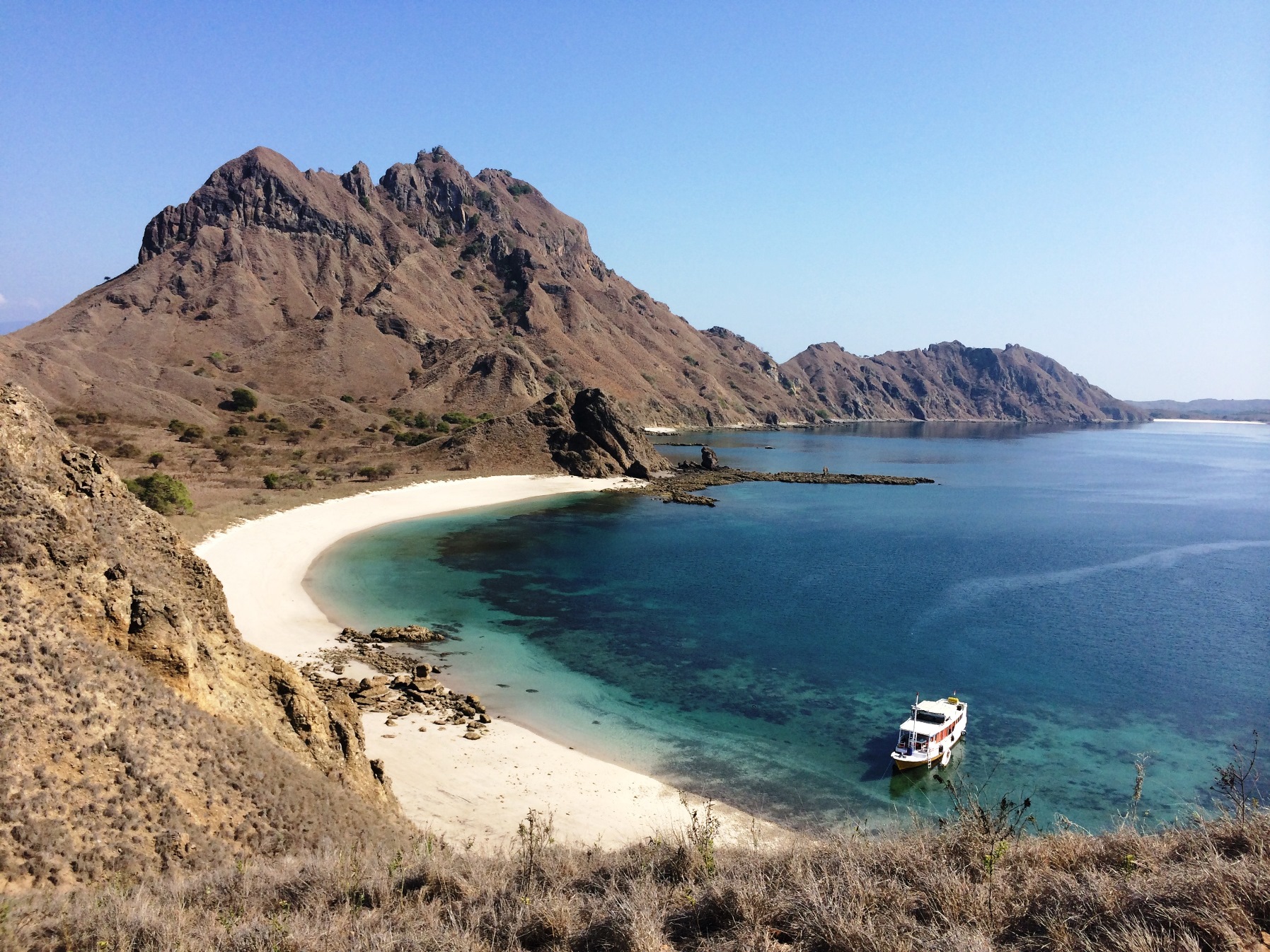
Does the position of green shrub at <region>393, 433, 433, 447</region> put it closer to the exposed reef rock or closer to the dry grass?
the exposed reef rock

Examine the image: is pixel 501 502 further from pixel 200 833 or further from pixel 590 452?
pixel 200 833

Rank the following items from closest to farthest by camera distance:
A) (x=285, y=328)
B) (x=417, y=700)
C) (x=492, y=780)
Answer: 1. (x=492, y=780)
2. (x=417, y=700)
3. (x=285, y=328)

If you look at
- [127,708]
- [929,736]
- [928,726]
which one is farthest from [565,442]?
[127,708]

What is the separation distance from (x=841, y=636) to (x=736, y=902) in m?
30.2

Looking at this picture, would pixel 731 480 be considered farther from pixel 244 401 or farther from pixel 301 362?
pixel 301 362

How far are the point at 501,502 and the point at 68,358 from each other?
72090mm

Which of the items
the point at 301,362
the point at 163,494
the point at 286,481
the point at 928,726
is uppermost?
the point at 301,362

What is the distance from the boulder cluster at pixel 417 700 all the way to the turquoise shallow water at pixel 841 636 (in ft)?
4.65

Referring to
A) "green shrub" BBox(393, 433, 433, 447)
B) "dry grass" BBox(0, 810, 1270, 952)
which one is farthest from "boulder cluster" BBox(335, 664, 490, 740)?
"green shrub" BBox(393, 433, 433, 447)

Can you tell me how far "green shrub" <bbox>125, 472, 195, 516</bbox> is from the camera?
145 feet

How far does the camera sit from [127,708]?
473 inches

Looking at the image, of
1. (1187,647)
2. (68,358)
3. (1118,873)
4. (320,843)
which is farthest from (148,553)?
(68,358)

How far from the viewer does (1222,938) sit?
647 cm

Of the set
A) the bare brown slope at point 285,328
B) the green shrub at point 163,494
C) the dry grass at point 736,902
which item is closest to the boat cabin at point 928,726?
the dry grass at point 736,902
